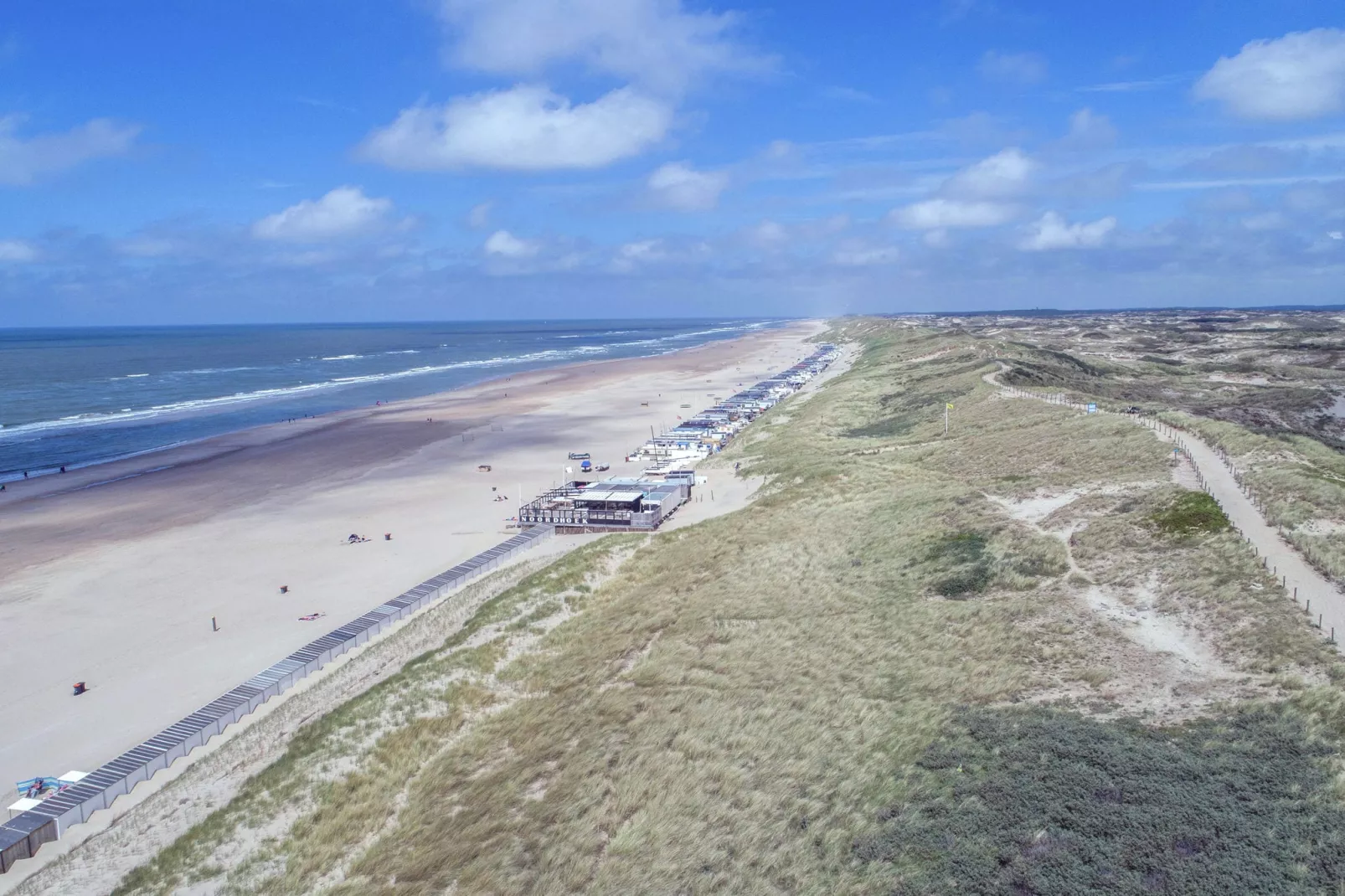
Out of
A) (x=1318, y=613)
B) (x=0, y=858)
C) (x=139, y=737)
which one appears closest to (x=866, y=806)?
(x=1318, y=613)

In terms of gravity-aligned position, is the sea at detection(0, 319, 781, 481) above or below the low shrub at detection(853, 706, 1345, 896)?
above

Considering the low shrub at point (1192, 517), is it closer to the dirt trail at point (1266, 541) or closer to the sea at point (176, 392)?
the dirt trail at point (1266, 541)

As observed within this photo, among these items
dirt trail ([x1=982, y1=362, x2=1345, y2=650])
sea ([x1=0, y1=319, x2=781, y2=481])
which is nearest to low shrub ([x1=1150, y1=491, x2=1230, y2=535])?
dirt trail ([x1=982, y1=362, x2=1345, y2=650])

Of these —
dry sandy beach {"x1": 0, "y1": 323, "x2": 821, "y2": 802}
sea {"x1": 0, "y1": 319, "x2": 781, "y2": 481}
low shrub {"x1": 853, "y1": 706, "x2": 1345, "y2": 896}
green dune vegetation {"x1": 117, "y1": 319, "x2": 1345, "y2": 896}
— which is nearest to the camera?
low shrub {"x1": 853, "y1": 706, "x2": 1345, "y2": 896}

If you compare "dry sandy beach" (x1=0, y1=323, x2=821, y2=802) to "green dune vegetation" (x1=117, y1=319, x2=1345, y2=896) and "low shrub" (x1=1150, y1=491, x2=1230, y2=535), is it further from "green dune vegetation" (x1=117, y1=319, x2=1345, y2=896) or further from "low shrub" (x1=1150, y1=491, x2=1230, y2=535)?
"low shrub" (x1=1150, y1=491, x2=1230, y2=535)

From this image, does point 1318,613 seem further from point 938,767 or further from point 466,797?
point 466,797
